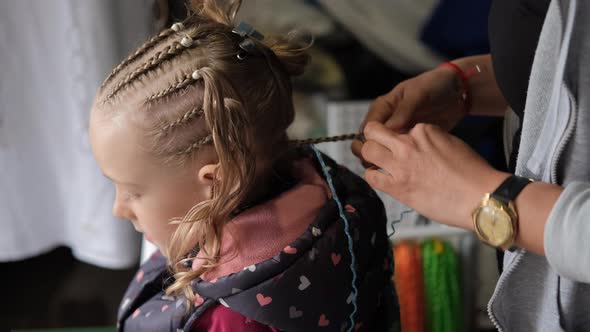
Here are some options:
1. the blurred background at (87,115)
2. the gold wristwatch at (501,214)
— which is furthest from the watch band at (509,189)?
the blurred background at (87,115)

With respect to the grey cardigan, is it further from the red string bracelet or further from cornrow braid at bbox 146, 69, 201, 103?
cornrow braid at bbox 146, 69, 201, 103

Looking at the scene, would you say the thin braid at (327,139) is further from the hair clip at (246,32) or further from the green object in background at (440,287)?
the green object in background at (440,287)

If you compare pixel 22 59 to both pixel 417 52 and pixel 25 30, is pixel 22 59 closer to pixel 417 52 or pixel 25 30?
pixel 25 30

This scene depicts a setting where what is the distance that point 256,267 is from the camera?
72 cm

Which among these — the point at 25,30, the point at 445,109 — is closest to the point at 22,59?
the point at 25,30

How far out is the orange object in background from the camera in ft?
4.04

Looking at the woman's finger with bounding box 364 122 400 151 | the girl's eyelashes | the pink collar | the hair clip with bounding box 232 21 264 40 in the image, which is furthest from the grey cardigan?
the girl's eyelashes

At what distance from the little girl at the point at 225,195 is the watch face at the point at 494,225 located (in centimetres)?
22

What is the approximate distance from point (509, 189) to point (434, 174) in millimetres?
77

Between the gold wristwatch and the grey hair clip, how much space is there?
353 mm

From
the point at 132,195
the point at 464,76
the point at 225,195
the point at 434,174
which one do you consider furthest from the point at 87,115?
the point at 434,174

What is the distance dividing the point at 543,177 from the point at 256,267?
1.11 ft

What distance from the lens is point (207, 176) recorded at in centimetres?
76

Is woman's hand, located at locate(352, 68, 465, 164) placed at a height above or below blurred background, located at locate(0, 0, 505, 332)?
above
